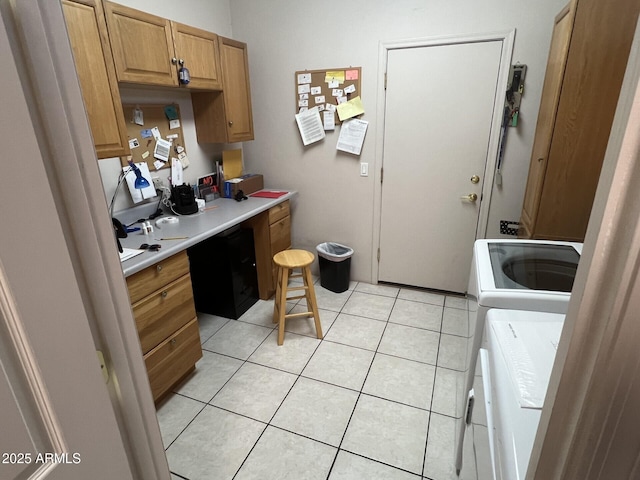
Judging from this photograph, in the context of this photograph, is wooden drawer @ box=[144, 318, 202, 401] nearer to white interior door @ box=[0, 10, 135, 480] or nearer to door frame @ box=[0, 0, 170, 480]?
door frame @ box=[0, 0, 170, 480]

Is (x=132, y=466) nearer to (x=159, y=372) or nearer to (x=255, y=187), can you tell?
(x=159, y=372)

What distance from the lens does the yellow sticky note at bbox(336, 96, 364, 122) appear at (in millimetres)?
2807

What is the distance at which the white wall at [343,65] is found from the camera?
2.32 m

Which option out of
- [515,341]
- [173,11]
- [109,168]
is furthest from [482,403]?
[173,11]

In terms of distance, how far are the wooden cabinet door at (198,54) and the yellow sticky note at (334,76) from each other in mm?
866

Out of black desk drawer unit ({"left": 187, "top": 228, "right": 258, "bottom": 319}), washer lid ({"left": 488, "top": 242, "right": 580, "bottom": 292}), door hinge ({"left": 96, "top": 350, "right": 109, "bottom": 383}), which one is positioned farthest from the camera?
black desk drawer unit ({"left": 187, "top": 228, "right": 258, "bottom": 319})

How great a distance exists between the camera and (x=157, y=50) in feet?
6.63

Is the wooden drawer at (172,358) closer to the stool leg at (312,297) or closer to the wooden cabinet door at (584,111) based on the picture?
the stool leg at (312,297)

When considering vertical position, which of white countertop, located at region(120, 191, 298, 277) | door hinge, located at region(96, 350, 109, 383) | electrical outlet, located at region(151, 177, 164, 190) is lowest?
white countertop, located at region(120, 191, 298, 277)

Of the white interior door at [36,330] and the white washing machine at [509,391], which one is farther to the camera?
the white washing machine at [509,391]

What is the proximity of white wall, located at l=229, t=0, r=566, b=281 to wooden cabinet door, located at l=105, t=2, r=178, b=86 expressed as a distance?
1.06 meters

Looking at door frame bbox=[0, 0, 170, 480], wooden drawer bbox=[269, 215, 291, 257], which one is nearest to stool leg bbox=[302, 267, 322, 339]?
wooden drawer bbox=[269, 215, 291, 257]

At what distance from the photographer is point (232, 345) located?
96.6 inches

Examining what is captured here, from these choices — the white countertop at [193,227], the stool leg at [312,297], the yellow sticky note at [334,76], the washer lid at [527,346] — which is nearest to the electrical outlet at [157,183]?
the white countertop at [193,227]
